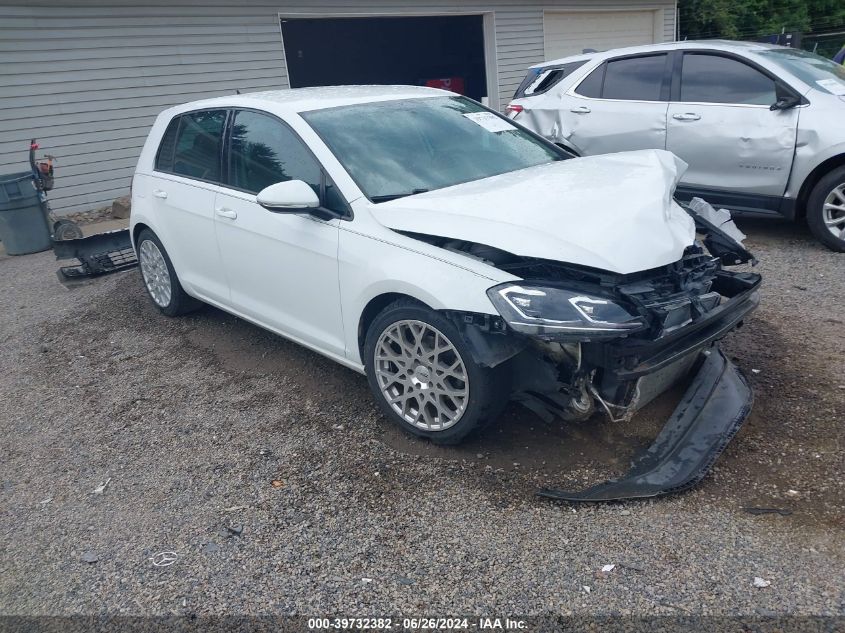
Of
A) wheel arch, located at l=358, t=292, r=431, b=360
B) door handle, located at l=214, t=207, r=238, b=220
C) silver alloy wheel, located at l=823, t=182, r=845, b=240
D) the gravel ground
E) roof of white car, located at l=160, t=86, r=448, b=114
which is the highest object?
roof of white car, located at l=160, t=86, r=448, b=114

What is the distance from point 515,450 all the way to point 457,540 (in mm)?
749

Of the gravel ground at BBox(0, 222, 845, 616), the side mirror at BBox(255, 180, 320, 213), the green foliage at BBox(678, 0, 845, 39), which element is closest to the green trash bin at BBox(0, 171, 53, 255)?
the gravel ground at BBox(0, 222, 845, 616)

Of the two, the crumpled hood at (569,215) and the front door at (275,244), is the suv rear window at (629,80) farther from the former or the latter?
the front door at (275,244)

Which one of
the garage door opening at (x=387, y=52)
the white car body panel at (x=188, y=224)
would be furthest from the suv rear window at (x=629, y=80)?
the garage door opening at (x=387, y=52)

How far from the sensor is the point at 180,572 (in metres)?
3.02

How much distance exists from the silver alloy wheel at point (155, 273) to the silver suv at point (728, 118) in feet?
12.7

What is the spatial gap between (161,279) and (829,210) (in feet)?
18.4

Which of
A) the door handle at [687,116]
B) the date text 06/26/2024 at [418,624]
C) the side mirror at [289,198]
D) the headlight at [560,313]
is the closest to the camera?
the date text 06/26/2024 at [418,624]

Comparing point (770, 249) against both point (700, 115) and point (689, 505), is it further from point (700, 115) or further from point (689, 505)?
point (689, 505)

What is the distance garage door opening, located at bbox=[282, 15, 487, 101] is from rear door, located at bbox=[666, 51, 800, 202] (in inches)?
449

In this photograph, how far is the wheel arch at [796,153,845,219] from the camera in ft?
20.0

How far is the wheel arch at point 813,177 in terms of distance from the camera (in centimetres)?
609

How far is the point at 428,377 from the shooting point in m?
3.58

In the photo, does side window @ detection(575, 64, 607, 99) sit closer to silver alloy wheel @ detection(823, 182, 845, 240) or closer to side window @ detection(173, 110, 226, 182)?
silver alloy wheel @ detection(823, 182, 845, 240)
